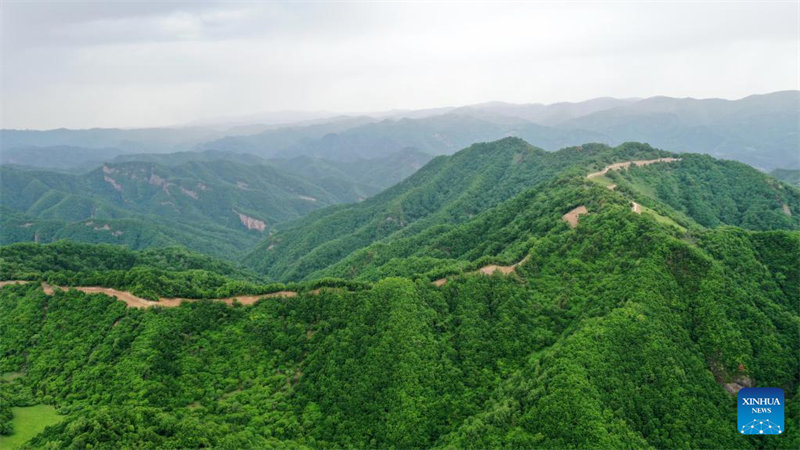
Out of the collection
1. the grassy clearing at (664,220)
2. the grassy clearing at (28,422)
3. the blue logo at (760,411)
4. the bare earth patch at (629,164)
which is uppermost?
the bare earth patch at (629,164)

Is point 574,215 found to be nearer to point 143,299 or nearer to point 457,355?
point 457,355

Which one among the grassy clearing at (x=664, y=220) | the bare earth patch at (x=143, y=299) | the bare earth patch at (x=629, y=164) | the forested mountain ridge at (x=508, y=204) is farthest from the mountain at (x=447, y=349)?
the bare earth patch at (x=629, y=164)

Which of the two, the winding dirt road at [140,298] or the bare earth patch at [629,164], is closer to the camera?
the winding dirt road at [140,298]

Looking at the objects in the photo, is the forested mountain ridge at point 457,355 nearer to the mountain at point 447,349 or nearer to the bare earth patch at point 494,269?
the mountain at point 447,349

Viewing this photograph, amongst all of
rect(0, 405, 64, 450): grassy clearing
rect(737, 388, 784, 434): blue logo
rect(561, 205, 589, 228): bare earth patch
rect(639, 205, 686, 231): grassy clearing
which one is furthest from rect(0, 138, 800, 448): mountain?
rect(561, 205, 589, 228): bare earth patch

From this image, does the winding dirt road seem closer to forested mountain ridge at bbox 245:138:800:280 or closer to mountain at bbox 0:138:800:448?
mountain at bbox 0:138:800:448

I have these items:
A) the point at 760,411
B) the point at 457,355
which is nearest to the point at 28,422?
the point at 457,355

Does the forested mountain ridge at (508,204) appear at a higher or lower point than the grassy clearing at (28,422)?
higher
